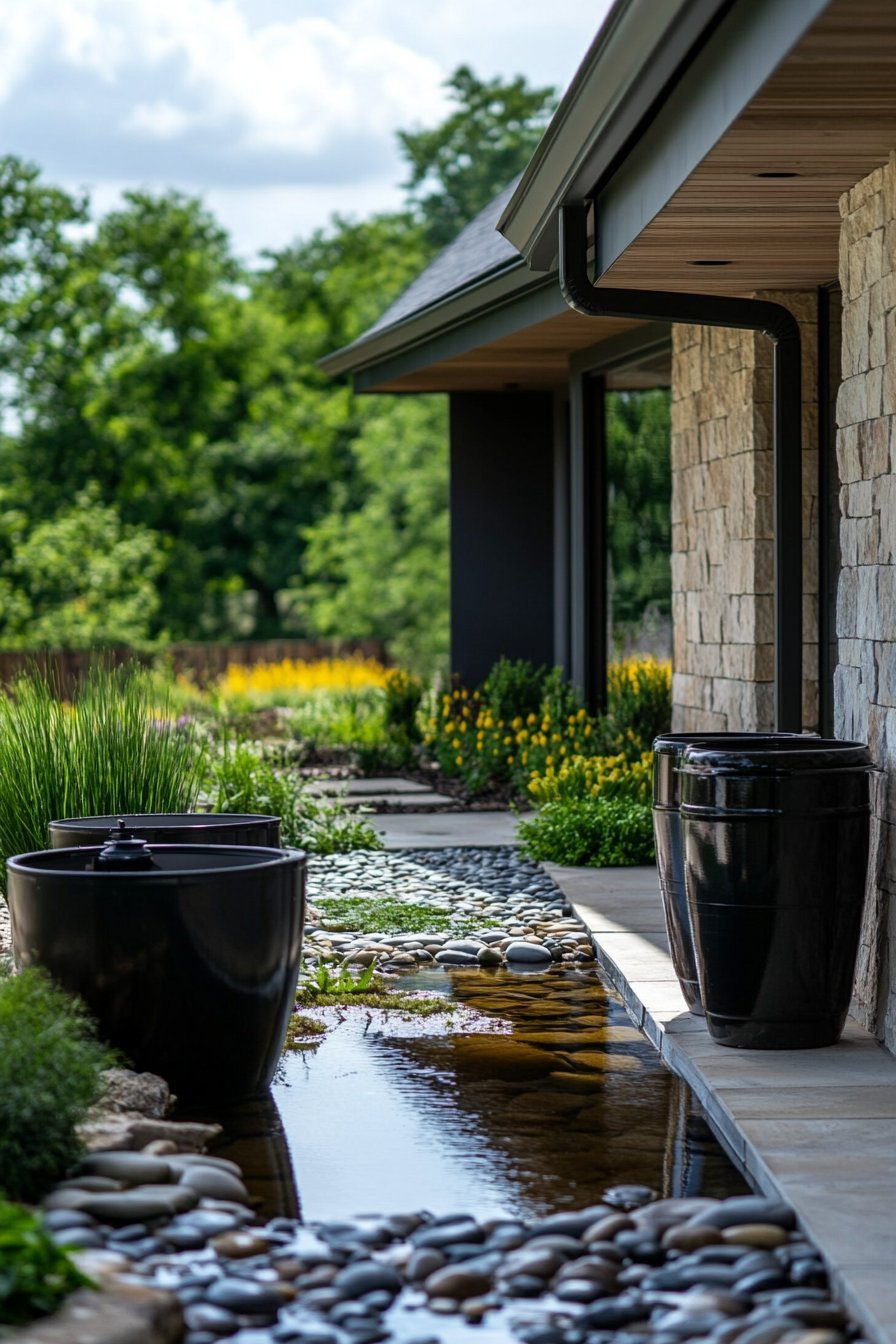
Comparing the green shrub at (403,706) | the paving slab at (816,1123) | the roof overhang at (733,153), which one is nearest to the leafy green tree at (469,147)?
the green shrub at (403,706)

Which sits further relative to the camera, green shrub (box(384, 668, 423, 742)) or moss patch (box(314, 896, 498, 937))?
green shrub (box(384, 668, 423, 742))

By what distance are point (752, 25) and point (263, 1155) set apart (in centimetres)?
300

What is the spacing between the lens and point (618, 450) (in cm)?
1089

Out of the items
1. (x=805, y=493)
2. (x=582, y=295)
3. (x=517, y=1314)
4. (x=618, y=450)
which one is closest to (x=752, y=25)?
(x=582, y=295)

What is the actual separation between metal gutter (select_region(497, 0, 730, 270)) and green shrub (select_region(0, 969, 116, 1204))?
282cm

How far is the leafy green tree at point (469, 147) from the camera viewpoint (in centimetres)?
3719

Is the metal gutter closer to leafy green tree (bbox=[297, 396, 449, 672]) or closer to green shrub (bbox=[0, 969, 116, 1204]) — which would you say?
green shrub (bbox=[0, 969, 116, 1204])

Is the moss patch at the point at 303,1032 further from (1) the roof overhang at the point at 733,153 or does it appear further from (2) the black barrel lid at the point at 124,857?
(1) the roof overhang at the point at 733,153

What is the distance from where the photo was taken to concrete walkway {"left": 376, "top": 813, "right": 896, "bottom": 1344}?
3.26 metres

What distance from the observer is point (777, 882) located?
466 centimetres

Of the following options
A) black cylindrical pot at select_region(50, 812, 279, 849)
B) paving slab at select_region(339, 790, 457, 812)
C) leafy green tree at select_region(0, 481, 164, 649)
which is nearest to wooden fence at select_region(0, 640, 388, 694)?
leafy green tree at select_region(0, 481, 164, 649)

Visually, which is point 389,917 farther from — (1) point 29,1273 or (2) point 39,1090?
(1) point 29,1273

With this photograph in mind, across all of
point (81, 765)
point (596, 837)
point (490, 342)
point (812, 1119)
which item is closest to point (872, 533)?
point (812, 1119)

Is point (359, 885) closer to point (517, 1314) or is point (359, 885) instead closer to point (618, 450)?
point (618, 450)
